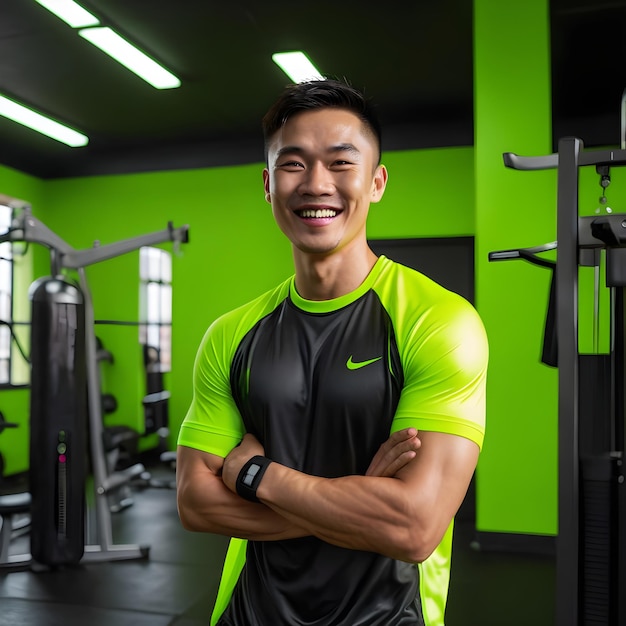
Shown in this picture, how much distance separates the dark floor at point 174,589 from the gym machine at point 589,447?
3.46ft

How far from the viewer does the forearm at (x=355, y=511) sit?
2.76ft

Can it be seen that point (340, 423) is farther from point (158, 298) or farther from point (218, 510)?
point (158, 298)

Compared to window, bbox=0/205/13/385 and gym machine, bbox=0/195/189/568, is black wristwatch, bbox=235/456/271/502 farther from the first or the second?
window, bbox=0/205/13/385

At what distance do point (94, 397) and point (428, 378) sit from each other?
9.95 ft

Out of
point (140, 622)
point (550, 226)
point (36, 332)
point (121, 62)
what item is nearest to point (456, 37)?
point (550, 226)

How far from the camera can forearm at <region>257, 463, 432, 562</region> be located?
841mm

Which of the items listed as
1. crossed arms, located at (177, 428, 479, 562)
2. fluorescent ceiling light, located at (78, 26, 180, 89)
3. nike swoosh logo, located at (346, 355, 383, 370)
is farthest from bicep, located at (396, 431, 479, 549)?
fluorescent ceiling light, located at (78, 26, 180, 89)

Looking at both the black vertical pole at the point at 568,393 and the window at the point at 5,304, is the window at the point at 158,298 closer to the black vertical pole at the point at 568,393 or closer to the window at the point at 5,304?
the window at the point at 5,304

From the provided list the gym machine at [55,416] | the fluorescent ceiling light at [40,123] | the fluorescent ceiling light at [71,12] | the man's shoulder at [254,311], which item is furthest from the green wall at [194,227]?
the man's shoulder at [254,311]

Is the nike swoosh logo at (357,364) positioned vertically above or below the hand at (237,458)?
above

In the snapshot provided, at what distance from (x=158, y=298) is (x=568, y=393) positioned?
4736mm

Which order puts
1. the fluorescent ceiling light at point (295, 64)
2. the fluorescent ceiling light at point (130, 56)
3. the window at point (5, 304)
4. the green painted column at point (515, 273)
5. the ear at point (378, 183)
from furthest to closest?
1. the window at point (5, 304)
2. the fluorescent ceiling light at point (295, 64)
3. the fluorescent ceiling light at point (130, 56)
4. the green painted column at point (515, 273)
5. the ear at point (378, 183)

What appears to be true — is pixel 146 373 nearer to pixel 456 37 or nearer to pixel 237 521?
pixel 456 37

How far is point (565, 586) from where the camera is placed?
1705mm
